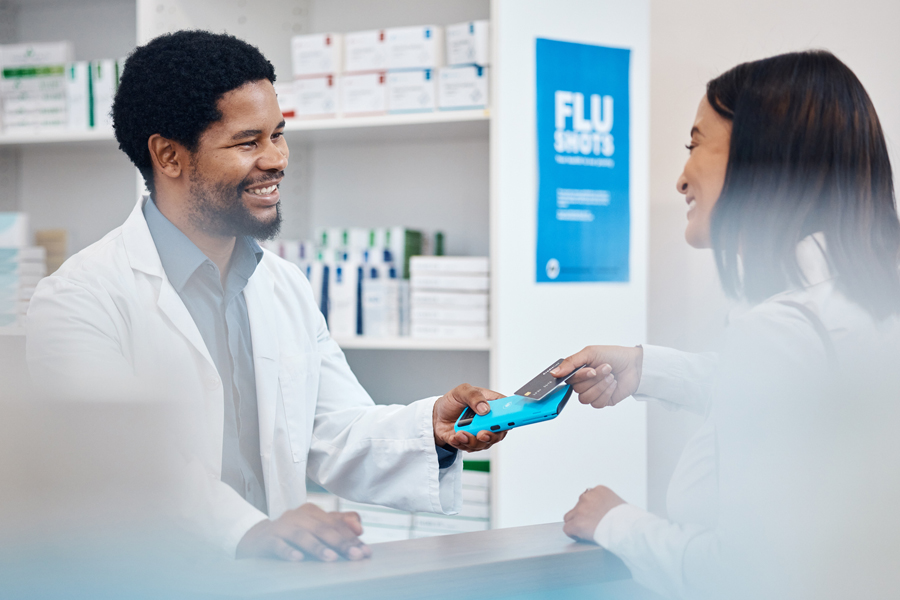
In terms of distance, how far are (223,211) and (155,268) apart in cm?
9

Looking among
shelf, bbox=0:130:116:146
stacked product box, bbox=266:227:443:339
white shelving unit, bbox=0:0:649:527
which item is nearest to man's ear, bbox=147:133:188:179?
white shelving unit, bbox=0:0:649:527

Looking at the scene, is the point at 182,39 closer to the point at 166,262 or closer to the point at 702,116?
the point at 166,262

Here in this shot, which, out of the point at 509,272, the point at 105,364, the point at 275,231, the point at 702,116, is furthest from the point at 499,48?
the point at 105,364

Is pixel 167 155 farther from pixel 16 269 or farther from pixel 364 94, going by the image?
pixel 364 94

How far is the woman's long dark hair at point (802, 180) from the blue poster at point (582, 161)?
354mm

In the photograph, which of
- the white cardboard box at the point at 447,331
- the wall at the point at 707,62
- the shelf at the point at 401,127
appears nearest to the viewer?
the wall at the point at 707,62

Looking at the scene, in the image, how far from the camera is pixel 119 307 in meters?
0.54

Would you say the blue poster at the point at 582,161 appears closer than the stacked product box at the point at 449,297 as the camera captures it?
Yes

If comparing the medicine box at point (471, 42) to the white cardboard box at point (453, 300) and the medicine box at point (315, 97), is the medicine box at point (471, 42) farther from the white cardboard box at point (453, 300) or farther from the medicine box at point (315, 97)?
the white cardboard box at point (453, 300)

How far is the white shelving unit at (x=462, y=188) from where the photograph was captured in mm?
894

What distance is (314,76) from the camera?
1.58 m

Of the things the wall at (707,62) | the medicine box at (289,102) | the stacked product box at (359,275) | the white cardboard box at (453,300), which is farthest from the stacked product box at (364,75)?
the wall at (707,62)

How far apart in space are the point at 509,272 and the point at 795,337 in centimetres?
78

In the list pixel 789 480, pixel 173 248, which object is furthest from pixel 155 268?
pixel 789 480
